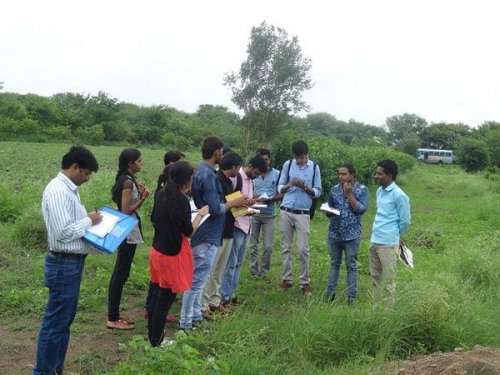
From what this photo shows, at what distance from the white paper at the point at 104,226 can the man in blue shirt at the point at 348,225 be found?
9.06 feet

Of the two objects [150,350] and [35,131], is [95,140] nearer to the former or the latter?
[35,131]

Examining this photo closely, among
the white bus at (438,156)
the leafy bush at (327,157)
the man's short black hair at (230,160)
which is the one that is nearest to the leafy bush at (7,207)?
the man's short black hair at (230,160)

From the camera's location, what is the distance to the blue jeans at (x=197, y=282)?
185 inches

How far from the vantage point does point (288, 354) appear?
4.17m

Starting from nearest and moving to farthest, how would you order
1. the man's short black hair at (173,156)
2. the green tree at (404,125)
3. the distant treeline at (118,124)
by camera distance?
the man's short black hair at (173,156), the distant treeline at (118,124), the green tree at (404,125)

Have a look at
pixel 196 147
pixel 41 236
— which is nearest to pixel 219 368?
pixel 41 236

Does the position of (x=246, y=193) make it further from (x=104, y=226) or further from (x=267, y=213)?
(x=104, y=226)

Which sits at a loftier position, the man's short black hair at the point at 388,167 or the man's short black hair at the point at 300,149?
the man's short black hair at the point at 300,149

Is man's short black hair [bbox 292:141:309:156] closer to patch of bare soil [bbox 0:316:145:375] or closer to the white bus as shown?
patch of bare soil [bbox 0:316:145:375]

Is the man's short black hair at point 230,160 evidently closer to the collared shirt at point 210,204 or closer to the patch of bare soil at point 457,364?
the collared shirt at point 210,204

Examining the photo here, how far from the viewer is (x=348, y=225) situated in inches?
229

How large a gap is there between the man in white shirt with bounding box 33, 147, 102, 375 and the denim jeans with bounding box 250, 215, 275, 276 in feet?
11.7

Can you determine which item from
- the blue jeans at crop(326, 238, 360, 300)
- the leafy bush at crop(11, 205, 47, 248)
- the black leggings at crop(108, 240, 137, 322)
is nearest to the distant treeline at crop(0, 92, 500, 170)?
the leafy bush at crop(11, 205, 47, 248)

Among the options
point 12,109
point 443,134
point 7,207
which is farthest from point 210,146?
point 443,134
